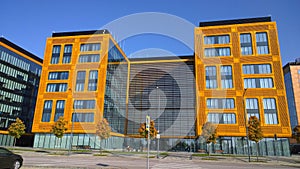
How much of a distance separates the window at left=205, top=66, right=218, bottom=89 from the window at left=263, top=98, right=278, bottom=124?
37.5 feet

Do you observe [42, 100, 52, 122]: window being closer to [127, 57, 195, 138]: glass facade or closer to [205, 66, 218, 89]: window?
[127, 57, 195, 138]: glass facade

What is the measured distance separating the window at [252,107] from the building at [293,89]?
40.2m

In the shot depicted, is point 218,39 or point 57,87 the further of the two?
point 57,87

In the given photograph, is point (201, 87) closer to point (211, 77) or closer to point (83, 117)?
point (211, 77)

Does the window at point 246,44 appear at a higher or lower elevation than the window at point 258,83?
higher

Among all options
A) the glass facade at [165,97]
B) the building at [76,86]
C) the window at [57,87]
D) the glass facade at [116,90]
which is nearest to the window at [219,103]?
the glass facade at [165,97]

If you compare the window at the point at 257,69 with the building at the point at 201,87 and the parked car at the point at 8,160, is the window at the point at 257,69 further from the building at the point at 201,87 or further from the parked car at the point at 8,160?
the parked car at the point at 8,160

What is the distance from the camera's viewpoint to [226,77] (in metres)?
51.4

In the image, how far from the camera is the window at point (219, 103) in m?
49.6

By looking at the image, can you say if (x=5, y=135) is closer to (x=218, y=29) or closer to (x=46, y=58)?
(x=46, y=58)

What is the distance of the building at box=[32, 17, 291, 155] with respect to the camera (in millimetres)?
48125

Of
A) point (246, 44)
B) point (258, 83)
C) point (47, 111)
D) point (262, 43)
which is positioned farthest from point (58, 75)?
point (262, 43)

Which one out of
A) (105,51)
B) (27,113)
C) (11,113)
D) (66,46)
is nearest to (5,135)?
(11,113)

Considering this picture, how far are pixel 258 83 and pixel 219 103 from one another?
988cm
